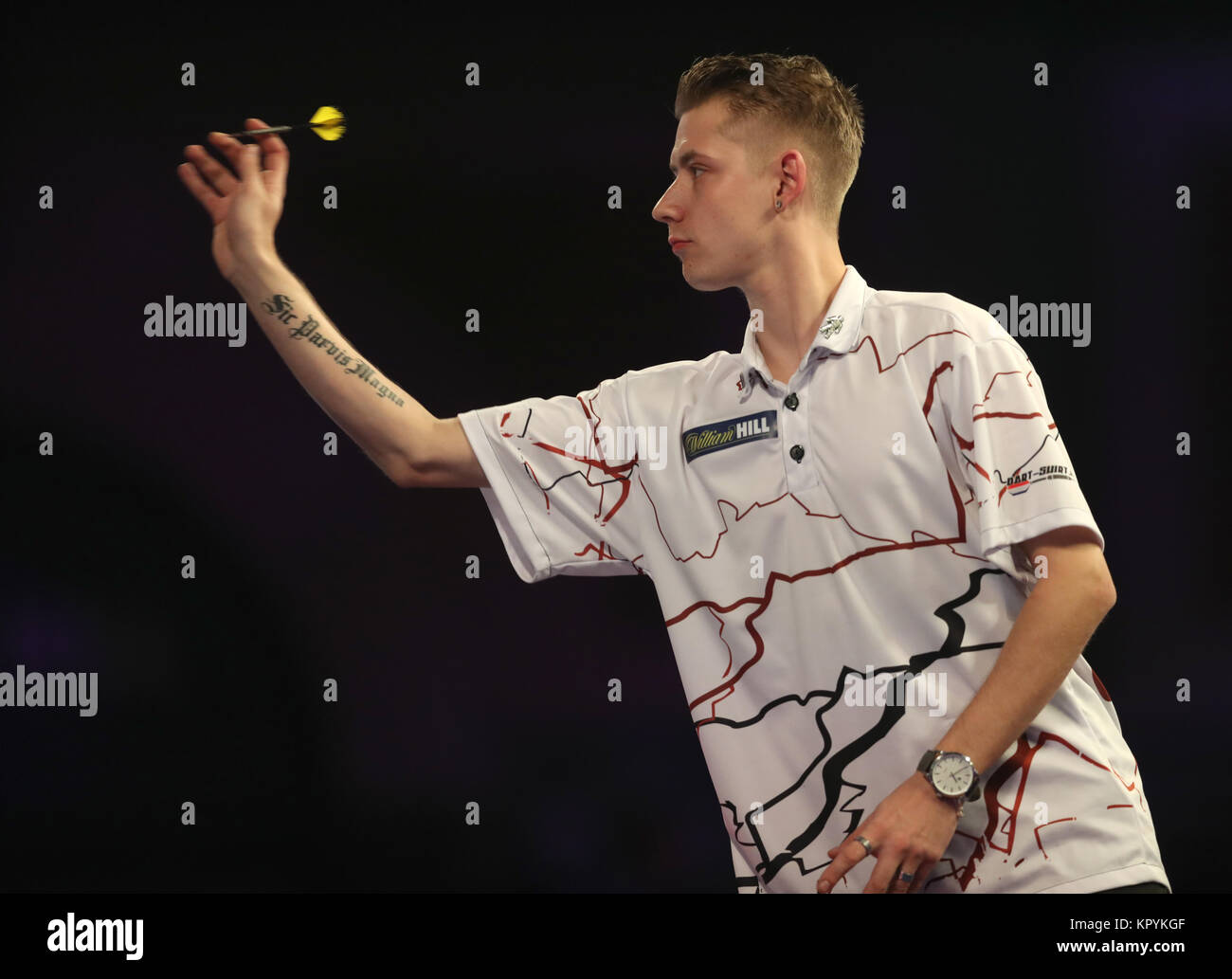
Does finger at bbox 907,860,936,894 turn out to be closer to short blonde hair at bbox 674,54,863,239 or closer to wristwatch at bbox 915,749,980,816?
wristwatch at bbox 915,749,980,816

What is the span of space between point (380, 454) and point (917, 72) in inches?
49.2

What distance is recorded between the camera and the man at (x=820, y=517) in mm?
1571

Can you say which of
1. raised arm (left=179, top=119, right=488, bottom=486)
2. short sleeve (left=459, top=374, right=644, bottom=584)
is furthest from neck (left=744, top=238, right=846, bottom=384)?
raised arm (left=179, top=119, right=488, bottom=486)

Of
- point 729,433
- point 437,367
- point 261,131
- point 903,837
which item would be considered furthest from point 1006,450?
point 261,131

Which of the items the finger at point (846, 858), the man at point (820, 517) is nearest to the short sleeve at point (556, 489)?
the man at point (820, 517)

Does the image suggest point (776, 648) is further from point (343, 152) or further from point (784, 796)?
point (343, 152)

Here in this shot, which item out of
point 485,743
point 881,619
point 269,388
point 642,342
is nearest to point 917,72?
point 642,342

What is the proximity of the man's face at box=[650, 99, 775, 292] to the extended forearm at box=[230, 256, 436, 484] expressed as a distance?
495mm

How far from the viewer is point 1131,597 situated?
2.31 meters

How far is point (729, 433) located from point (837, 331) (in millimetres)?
215

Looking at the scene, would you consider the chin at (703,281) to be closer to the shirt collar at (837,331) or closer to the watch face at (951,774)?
the shirt collar at (837,331)

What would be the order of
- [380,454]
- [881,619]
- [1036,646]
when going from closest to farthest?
1. [1036,646]
2. [881,619]
3. [380,454]

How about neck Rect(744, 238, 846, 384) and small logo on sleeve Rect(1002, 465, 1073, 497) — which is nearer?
small logo on sleeve Rect(1002, 465, 1073, 497)

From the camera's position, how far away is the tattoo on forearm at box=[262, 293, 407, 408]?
180cm
